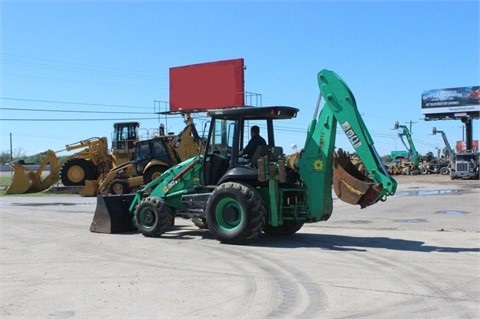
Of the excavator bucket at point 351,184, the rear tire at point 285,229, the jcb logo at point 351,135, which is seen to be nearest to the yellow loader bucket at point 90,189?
the rear tire at point 285,229

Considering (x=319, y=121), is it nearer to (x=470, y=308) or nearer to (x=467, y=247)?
(x=467, y=247)

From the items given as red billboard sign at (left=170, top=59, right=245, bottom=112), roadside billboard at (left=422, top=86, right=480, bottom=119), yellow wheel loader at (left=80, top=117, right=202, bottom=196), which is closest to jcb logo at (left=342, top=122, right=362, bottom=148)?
yellow wheel loader at (left=80, top=117, right=202, bottom=196)

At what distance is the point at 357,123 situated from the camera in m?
10.5

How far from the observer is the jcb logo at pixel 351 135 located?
1056 centimetres

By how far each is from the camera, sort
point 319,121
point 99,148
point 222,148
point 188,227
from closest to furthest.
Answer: point 319,121, point 222,148, point 188,227, point 99,148

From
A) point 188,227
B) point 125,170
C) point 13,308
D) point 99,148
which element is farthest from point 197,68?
point 13,308

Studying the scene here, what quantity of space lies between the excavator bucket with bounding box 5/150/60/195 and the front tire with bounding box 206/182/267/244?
80.3ft

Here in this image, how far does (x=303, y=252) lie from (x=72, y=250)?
4415mm

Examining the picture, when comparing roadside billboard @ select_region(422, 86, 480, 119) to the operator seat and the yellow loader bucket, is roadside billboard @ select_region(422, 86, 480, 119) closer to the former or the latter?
the yellow loader bucket

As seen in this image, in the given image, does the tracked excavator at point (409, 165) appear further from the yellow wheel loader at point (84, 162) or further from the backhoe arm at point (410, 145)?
the yellow wheel loader at point (84, 162)

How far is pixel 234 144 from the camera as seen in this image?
38.3ft

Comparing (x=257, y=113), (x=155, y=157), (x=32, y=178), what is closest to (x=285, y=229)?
(x=257, y=113)

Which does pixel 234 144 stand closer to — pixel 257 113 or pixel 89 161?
pixel 257 113

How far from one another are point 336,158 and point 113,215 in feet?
18.1
